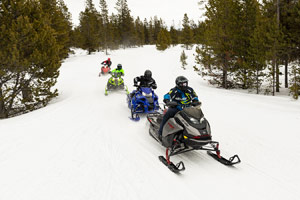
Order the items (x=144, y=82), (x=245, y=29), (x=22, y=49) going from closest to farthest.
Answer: (x=144, y=82)
(x=22, y=49)
(x=245, y=29)

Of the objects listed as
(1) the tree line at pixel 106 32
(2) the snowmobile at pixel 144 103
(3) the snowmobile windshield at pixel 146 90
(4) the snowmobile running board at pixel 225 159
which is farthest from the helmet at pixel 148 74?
(1) the tree line at pixel 106 32

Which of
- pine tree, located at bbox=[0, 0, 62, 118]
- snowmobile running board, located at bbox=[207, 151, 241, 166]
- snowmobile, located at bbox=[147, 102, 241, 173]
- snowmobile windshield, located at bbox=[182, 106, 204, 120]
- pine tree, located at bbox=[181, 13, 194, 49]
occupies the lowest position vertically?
snowmobile running board, located at bbox=[207, 151, 241, 166]

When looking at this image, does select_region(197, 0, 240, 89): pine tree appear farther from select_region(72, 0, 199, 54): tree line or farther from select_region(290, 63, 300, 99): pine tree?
select_region(72, 0, 199, 54): tree line

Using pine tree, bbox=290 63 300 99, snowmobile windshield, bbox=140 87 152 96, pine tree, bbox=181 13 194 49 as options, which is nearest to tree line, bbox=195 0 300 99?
pine tree, bbox=290 63 300 99

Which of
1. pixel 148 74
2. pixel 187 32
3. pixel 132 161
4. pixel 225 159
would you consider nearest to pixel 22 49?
pixel 148 74

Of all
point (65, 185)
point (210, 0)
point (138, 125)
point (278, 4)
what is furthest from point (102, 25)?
point (65, 185)

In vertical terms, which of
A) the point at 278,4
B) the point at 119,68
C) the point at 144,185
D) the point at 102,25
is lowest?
the point at 144,185

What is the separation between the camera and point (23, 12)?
1080cm

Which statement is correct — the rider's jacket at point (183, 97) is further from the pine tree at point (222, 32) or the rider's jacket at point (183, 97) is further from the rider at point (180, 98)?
the pine tree at point (222, 32)

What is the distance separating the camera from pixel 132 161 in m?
4.86

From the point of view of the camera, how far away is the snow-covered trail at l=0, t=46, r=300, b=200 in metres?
3.74

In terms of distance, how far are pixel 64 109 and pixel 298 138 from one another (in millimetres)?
9415

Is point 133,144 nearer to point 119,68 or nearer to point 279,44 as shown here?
point 119,68

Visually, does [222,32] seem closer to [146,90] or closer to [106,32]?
[146,90]
